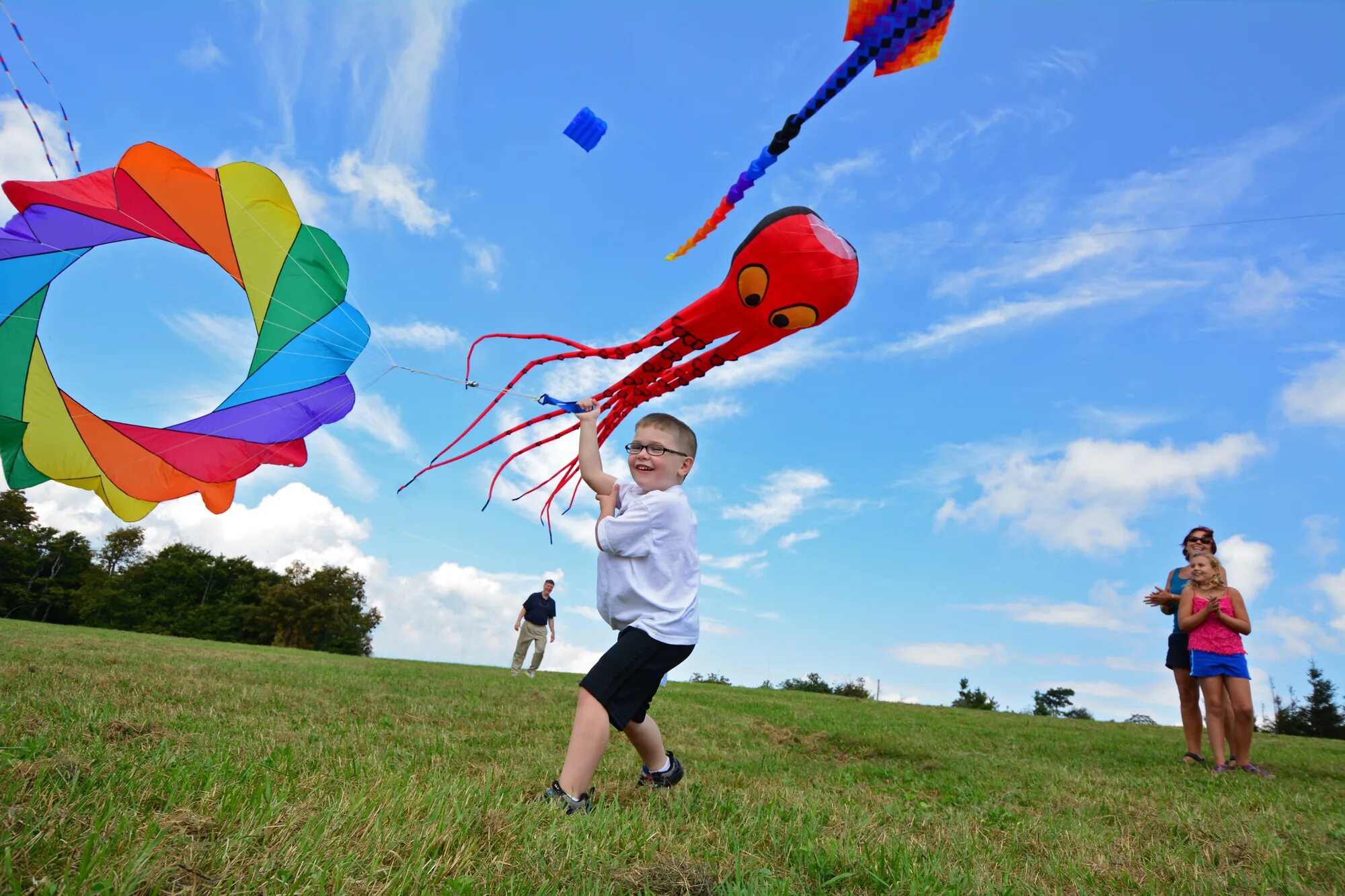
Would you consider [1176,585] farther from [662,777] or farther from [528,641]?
[528,641]

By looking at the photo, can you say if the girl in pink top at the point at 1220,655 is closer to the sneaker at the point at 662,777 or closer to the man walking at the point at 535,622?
the sneaker at the point at 662,777

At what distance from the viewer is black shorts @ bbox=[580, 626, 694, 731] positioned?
3.03 meters

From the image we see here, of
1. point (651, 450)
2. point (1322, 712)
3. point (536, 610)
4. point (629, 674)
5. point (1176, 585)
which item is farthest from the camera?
point (1322, 712)

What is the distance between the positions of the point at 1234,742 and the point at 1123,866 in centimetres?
439

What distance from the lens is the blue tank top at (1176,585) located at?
6.52m

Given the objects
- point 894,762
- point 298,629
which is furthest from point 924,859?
point 298,629

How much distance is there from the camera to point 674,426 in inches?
136

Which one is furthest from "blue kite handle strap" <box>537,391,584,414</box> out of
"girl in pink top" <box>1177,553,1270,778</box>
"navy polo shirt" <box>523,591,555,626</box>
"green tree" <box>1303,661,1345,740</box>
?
"green tree" <box>1303,661,1345,740</box>

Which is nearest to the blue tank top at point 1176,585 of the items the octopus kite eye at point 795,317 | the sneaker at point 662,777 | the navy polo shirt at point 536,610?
the octopus kite eye at point 795,317

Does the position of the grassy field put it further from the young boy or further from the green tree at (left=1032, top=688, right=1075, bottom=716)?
the green tree at (left=1032, top=688, right=1075, bottom=716)

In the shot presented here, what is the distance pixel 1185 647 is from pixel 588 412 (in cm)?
604

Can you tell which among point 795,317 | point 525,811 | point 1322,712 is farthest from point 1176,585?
point 1322,712

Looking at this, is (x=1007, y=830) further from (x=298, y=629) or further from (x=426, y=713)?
Answer: (x=298, y=629)

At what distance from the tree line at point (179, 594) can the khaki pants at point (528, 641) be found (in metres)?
30.9
